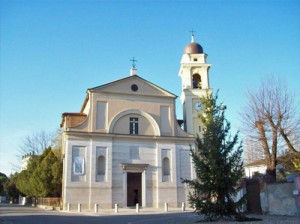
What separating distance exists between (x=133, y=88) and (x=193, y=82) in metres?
8.09

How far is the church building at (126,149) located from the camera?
1193 inches

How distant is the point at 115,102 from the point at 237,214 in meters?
20.4

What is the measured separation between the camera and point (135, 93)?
112ft

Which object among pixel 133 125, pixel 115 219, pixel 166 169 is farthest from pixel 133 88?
pixel 115 219

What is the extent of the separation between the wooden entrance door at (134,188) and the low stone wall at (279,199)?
50.6 ft

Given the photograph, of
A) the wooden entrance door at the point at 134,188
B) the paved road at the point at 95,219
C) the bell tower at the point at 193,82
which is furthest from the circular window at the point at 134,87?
the paved road at the point at 95,219

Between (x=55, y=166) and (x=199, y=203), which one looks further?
(x=55, y=166)

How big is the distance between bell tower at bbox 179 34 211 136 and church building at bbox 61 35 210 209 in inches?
19.5

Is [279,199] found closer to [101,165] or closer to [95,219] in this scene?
[95,219]

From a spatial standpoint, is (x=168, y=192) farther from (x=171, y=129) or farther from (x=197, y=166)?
(x=197, y=166)

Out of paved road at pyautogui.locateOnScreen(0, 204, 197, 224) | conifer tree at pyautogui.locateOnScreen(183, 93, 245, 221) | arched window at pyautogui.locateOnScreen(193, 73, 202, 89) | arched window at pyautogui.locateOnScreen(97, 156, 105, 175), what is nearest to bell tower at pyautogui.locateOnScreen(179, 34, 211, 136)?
arched window at pyautogui.locateOnScreen(193, 73, 202, 89)

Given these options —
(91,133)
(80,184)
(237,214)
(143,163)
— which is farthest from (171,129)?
(237,214)

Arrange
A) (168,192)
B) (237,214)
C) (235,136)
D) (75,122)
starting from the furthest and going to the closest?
(75,122), (168,192), (235,136), (237,214)

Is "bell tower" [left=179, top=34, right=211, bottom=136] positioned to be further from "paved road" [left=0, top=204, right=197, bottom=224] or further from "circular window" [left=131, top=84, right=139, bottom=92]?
"paved road" [left=0, top=204, right=197, bottom=224]
